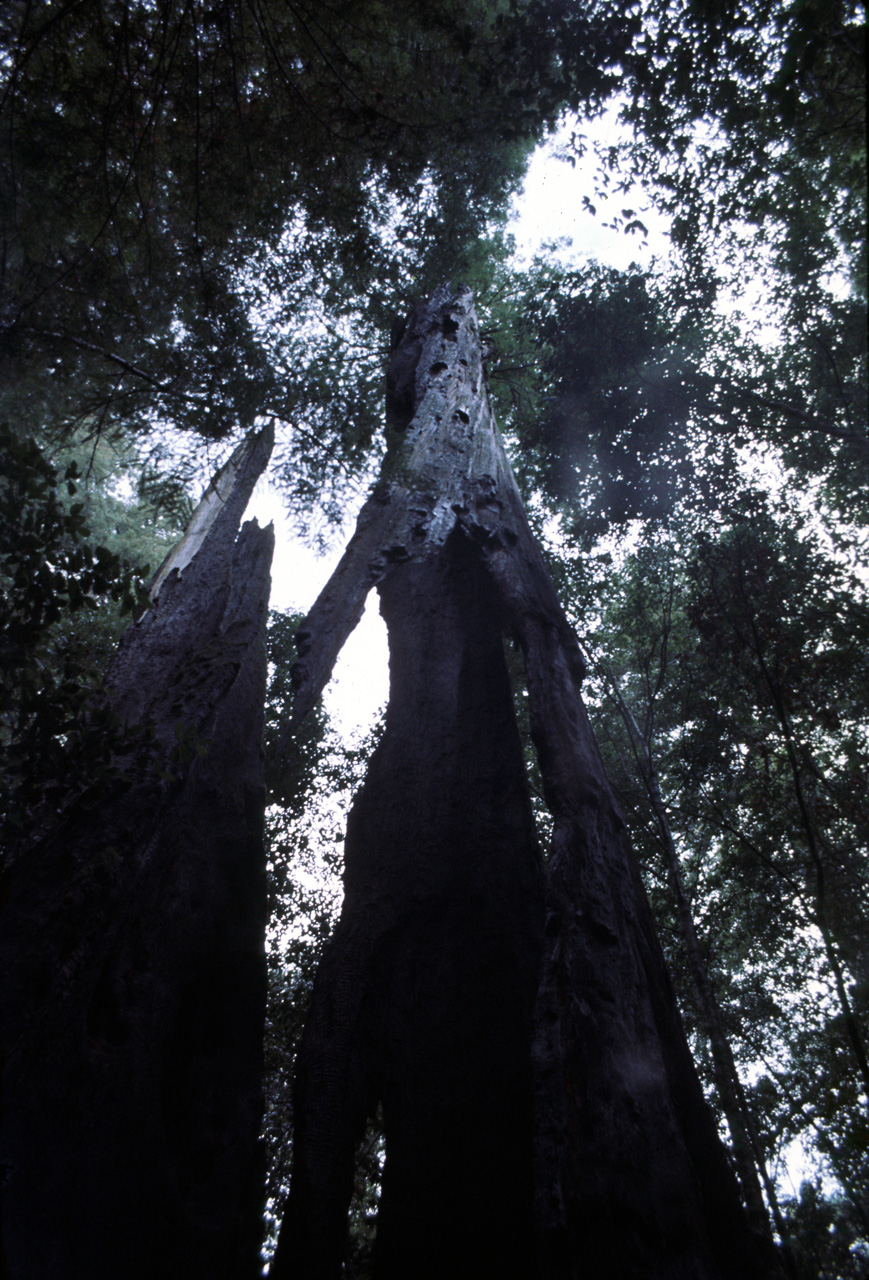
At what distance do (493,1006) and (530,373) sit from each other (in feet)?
33.2

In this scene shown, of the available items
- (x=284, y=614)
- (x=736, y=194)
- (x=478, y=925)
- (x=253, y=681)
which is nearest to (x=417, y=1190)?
(x=478, y=925)

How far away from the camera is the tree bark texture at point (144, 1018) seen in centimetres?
226

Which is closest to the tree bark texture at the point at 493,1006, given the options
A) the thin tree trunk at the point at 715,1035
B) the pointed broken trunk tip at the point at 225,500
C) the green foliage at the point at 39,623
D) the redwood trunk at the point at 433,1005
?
the redwood trunk at the point at 433,1005

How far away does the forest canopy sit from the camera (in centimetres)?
379

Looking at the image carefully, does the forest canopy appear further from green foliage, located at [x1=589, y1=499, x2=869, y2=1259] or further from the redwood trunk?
the redwood trunk

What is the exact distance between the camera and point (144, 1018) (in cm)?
281

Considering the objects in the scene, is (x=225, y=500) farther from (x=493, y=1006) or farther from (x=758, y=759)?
(x=758, y=759)

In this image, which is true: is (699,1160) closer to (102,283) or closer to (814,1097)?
(102,283)

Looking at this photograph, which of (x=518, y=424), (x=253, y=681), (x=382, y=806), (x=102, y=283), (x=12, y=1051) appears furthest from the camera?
(x=518, y=424)

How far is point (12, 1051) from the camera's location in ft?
7.83

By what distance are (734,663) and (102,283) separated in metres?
7.22

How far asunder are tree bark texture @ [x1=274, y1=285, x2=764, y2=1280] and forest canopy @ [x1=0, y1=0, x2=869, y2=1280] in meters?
1.31

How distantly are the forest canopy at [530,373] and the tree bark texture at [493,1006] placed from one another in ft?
4.29

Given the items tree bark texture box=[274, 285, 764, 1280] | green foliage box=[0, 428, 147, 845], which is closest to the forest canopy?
green foliage box=[0, 428, 147, 845]
